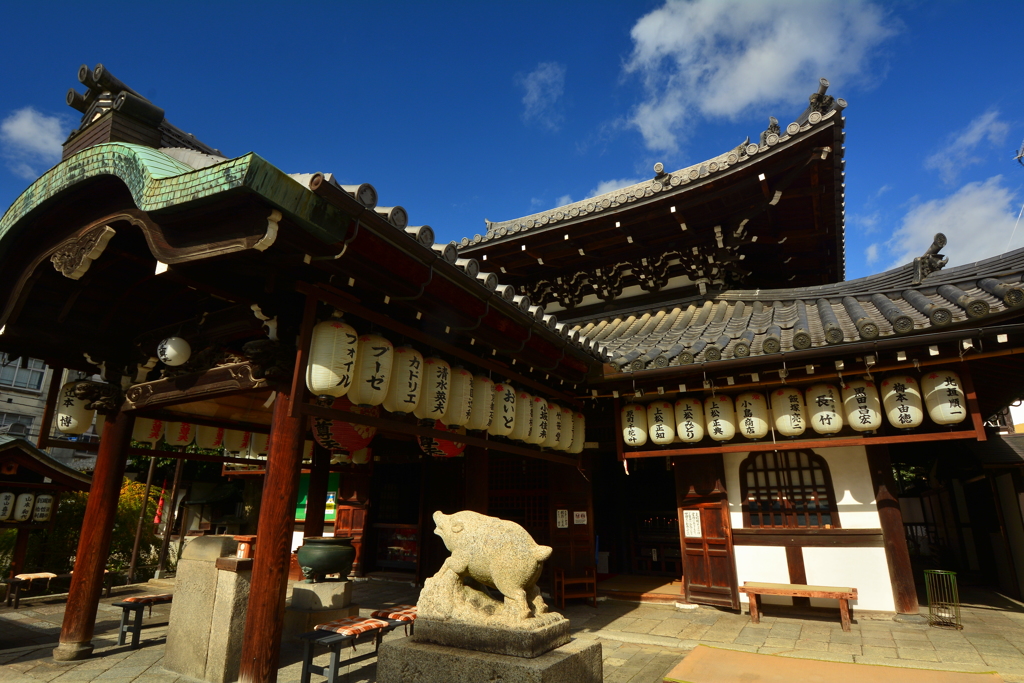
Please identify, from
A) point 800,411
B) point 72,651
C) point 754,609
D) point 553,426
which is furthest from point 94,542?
point 800,411

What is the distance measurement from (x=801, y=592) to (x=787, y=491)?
177cm

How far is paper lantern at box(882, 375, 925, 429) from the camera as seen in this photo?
801 cm

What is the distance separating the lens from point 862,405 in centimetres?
834

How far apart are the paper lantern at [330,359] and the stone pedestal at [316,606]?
3.94 m

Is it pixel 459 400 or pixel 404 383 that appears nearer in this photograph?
pixel 404 383

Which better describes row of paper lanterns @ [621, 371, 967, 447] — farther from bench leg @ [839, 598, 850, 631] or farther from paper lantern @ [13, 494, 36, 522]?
paper lantern @ [13, 494, 36, 522]

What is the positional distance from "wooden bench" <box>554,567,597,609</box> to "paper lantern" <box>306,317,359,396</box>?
669 cm

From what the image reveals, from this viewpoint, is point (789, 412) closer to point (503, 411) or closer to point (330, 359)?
point (503, 411)

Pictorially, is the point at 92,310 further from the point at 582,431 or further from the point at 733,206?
the point at 733,206

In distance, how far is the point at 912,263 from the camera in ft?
32.1

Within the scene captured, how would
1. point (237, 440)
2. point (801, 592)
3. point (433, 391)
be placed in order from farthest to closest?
point (237, 440) → point (801, 592) → point (433, 391)

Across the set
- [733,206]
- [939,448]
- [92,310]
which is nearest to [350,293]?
[92,310]

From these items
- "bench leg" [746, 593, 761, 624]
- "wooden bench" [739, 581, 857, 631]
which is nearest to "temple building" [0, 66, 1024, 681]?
"wooden bench" [739, 581, 857, 631]

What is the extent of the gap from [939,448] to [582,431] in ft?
32.0
